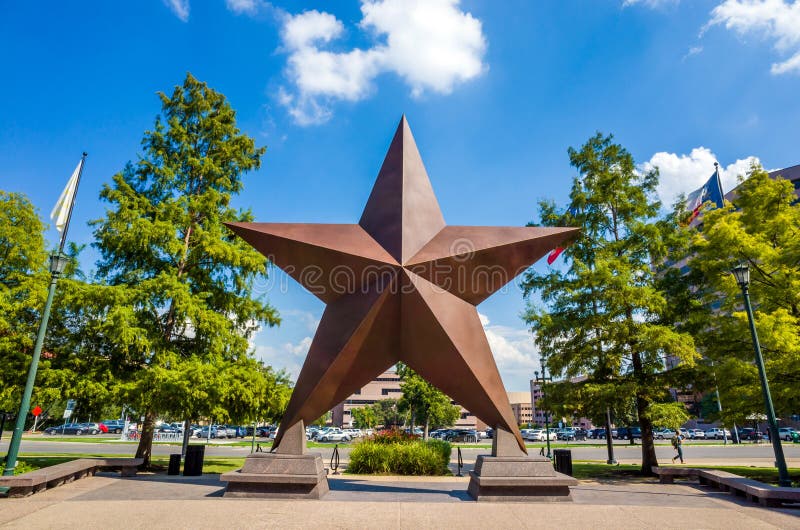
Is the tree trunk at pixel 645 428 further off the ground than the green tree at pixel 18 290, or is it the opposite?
the green tree at pixel 18 290

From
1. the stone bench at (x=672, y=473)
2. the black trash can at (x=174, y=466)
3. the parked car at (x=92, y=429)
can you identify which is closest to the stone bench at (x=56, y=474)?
the black trash can at (x=174, y=466)

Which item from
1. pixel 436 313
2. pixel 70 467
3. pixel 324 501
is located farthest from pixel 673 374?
pixel 70 467

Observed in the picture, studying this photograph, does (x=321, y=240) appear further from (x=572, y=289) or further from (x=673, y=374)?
(x=673, y=374)

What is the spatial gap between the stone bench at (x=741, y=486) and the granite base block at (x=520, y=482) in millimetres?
3911

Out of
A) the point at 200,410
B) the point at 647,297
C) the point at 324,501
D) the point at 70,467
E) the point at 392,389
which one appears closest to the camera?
the point at 324,501

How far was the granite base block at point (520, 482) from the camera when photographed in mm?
9227

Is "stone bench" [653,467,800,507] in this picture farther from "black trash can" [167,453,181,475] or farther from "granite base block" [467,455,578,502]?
"black trash can" [167,453,181,475]

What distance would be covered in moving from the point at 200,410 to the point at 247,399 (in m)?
1.44

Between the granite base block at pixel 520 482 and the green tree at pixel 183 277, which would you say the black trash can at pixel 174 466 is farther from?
the granite base block at pixel 520 482

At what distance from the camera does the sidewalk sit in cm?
707

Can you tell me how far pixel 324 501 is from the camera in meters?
8.96

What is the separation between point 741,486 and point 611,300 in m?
6.70

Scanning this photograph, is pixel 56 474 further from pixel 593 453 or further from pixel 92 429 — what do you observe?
pixel 92 429

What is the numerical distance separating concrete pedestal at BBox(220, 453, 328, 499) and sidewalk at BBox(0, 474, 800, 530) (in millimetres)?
296
